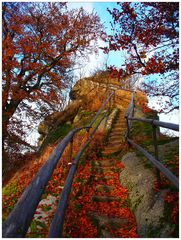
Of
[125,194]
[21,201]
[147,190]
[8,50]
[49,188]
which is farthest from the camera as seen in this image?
[8,50]

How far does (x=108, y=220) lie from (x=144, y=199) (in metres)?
0.72

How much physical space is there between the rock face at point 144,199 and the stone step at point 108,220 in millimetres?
258

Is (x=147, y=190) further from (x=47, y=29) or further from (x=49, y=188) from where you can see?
(x=47, y=29)

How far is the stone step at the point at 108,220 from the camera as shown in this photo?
3680 millimetres

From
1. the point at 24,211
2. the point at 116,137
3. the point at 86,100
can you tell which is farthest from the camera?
the point at 86,100

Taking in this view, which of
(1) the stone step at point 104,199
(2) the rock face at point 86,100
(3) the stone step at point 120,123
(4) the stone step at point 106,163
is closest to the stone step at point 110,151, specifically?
(4) the stone step at point 106,163

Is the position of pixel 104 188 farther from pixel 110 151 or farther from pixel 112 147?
pixel 112 147

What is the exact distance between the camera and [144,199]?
3.95m

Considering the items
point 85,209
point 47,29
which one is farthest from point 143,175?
point 47,29

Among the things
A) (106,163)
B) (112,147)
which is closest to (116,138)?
(112,147)

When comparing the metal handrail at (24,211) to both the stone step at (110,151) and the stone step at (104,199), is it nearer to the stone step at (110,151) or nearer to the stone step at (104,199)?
the stone step at (104,199)

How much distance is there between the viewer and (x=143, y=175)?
4719 mm

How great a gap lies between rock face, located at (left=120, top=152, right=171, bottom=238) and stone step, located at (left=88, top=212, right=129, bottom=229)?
258 millimetres

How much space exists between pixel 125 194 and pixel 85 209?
99 cm
